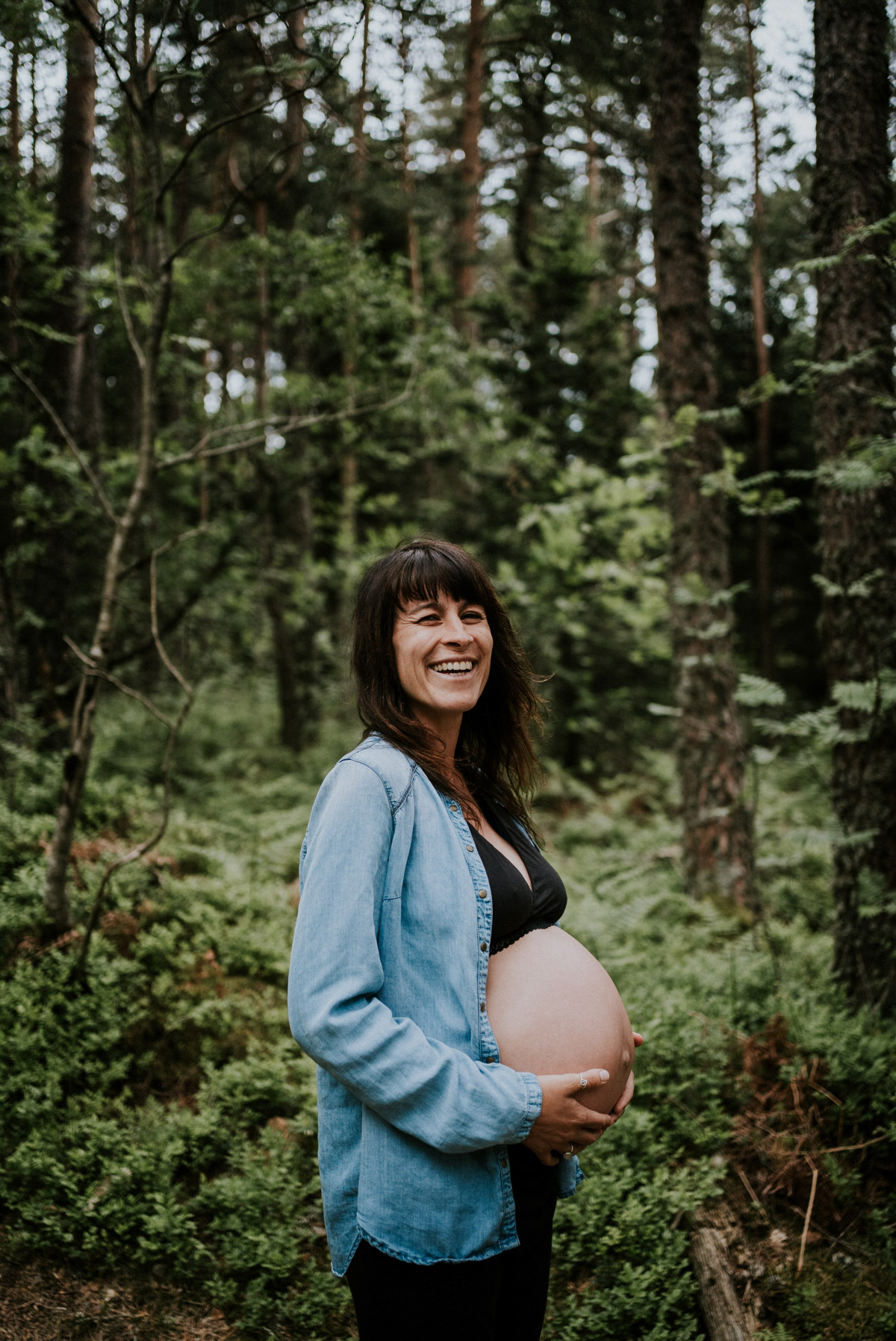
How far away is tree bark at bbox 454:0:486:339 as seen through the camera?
35.6 feet

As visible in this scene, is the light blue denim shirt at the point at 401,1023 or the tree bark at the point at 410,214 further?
the tree bark at the point at 410,214

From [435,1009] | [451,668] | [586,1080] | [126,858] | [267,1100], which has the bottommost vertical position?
[267,1100]

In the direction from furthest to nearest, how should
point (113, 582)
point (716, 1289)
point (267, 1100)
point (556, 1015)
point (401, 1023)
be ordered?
point (113, 582), point (267, 1100), point (716, 1289), point (556, 1015), point (401, 1023)

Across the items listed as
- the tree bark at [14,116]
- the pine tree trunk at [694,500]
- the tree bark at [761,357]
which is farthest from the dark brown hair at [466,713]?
the tree bark at [761,357]

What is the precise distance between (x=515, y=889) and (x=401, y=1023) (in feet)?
1.52

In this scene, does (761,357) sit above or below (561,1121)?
above

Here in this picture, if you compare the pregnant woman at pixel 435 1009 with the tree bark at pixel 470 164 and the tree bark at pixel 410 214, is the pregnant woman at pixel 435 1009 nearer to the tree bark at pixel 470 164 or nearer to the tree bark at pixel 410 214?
the tree bark at pixel 410 214

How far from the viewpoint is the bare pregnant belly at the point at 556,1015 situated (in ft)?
5.72

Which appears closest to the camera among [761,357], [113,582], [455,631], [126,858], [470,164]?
[455,631]

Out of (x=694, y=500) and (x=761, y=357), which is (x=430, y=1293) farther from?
(x=761, y=357)

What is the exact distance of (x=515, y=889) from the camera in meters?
1.82

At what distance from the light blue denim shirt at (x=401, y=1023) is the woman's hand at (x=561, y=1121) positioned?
0.18 feet

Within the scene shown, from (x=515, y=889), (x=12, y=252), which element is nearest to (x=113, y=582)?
(x=515, y=889)

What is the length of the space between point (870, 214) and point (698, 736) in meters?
3.62
